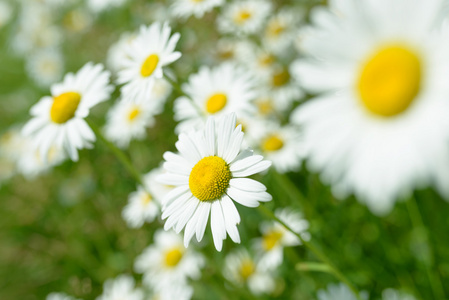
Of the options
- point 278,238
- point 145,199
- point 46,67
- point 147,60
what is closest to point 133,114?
point 145,199

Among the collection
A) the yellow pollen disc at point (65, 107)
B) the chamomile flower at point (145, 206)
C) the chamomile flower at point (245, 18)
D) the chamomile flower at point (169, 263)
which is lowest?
the chamomile flower at point (169, 263)

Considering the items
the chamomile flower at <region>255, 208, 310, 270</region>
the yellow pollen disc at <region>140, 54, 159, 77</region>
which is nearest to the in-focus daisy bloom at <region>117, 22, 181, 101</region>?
the yellow pollen disc at <region>140, 54, 159, 77</region>

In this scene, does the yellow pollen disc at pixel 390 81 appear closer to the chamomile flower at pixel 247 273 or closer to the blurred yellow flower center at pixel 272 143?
the blurred yellow flower center at pixel 272 143

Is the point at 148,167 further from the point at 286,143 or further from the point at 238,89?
the point at 238,89

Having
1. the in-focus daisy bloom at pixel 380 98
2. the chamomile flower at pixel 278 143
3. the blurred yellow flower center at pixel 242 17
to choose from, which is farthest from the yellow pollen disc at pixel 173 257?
the blurred yellow flower center at pixel 242 17

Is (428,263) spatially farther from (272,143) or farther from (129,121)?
(129,121)

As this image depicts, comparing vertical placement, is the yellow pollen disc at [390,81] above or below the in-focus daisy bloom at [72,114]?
below
